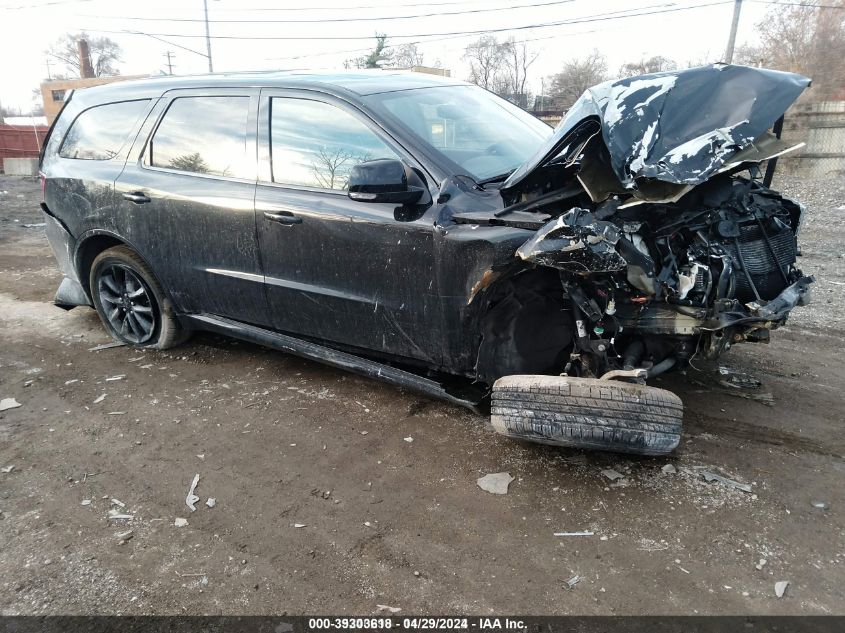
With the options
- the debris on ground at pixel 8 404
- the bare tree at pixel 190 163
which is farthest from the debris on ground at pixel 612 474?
the debris on ground at pixel 8 404

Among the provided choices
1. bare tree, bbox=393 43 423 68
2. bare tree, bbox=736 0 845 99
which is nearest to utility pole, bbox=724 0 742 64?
bare tree, bbox=736 0 845 99

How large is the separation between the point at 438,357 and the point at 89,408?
7.51 ft

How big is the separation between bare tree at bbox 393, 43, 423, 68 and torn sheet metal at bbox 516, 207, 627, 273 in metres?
35.3

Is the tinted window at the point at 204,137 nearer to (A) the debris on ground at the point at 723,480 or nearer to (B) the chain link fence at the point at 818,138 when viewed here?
(A) the debris on ground at the point at 723,480

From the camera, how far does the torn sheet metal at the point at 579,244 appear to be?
2.51 metres

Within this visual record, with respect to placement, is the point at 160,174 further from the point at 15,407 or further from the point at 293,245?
the point at 15,407

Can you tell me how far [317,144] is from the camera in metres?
3.41

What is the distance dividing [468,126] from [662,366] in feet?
5.80

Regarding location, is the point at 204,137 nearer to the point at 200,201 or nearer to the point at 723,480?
the point at 200,201

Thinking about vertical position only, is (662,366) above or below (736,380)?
above

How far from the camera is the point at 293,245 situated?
3.46 meters

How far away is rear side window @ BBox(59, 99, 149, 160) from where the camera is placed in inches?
167

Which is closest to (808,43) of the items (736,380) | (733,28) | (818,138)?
(733,28)

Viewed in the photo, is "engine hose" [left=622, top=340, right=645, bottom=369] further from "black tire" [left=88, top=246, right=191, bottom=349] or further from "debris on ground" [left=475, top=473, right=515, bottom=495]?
"black tire" [left=88, top=246, right=191, bottom=349]
